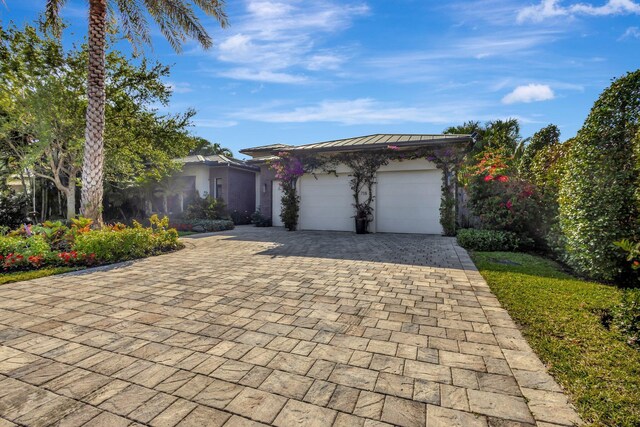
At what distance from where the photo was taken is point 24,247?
21.9 feet

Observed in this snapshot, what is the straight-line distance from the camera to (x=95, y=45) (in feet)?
27.3

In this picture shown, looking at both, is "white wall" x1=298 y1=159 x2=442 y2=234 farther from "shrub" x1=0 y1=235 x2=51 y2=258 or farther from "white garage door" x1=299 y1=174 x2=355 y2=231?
"shrub" x1=0 y1=235 x2=51 y2=258

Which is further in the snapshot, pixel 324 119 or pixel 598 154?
pixel 324 119

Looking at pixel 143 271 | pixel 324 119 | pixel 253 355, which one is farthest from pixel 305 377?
pixel 324 119

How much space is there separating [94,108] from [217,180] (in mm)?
10054

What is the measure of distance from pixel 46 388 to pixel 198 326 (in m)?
1.31

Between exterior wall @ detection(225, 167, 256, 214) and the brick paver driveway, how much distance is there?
513 inches

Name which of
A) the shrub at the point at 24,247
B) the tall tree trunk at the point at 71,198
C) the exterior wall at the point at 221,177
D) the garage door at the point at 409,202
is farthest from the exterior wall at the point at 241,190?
the shrub at the point at 24,247

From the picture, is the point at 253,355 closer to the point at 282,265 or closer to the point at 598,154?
the point at 282,265

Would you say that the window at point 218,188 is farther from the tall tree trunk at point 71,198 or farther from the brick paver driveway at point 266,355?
the brick paver driveway at point 266,355

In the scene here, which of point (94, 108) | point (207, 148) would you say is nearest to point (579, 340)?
point (94, 108)

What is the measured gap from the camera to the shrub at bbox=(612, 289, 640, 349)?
9.87 ft

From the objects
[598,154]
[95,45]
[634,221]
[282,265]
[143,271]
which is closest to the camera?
[634,221]

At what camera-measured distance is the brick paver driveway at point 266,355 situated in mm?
1996
